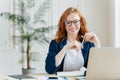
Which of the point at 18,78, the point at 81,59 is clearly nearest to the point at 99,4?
the point at 81,59

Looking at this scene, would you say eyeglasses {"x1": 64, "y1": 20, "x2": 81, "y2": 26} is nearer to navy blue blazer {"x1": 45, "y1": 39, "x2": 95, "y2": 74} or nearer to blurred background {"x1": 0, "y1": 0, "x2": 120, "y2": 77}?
navy blue blazer {"x1": 45, "y1": 39, "x2": 95, "y2": 74}

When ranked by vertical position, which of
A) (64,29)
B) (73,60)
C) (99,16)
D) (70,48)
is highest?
(99,16)

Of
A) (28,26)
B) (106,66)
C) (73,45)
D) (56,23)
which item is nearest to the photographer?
(106,66)

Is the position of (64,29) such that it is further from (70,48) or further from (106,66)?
(106,66)

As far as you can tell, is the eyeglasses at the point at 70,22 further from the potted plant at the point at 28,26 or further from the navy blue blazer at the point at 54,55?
the potted plant at the point at 28,26

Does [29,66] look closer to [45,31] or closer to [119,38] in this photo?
[45,31]

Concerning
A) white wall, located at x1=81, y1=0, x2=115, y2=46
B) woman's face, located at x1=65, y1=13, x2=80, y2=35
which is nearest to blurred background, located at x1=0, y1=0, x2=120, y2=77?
white wall, located at x1=81, y1=0, x2=115, y2=46

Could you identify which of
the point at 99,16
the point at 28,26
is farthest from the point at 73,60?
the point at 99,16

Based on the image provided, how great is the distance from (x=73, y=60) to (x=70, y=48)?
0.17 meters

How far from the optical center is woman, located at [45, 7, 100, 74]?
233 centimetres

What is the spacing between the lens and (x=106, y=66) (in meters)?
1.66

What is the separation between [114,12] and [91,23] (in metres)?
0.48

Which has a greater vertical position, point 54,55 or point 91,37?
point 91,37

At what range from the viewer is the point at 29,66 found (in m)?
3.88
